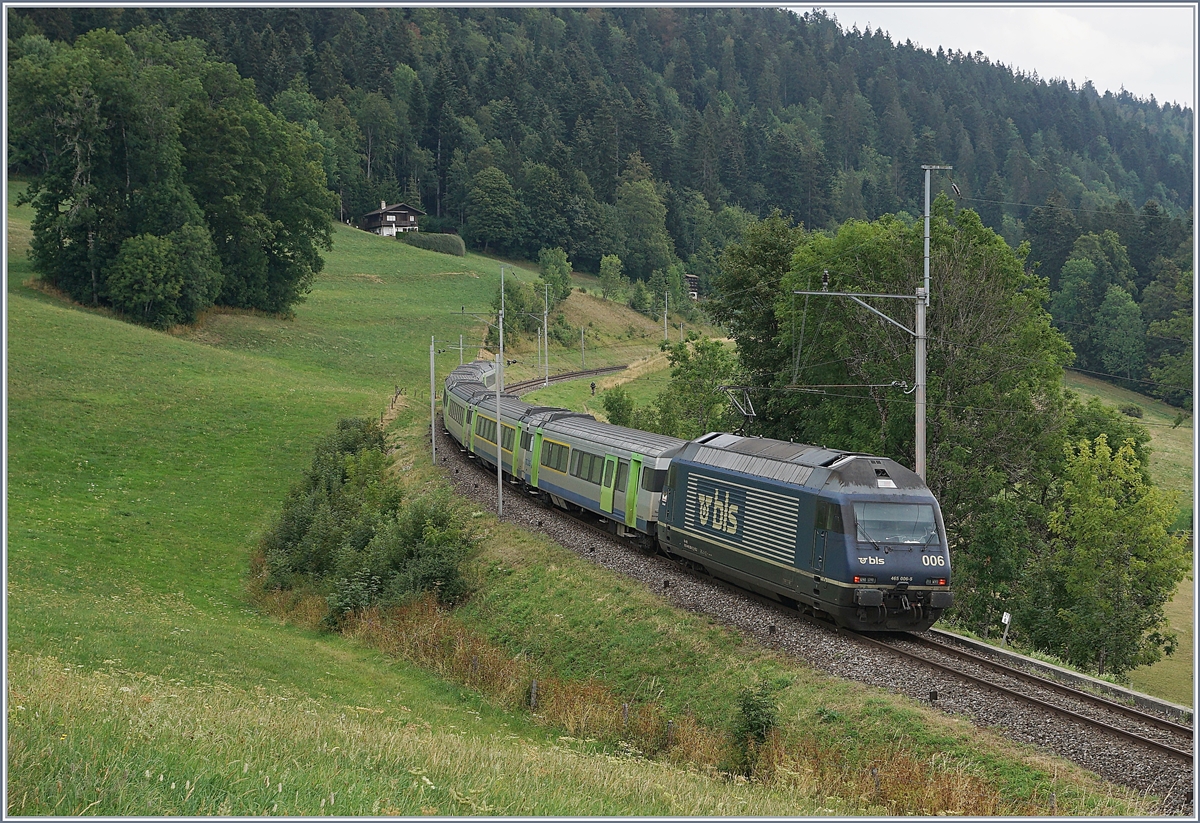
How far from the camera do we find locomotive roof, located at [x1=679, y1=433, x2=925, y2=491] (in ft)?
Answer: 71.5

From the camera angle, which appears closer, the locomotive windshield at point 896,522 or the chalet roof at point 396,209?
the locomotive windshield at point 896,522

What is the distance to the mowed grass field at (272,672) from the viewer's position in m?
11.9

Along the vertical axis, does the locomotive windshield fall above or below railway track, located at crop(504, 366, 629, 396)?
above

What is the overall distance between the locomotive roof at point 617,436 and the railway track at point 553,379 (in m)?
31.9

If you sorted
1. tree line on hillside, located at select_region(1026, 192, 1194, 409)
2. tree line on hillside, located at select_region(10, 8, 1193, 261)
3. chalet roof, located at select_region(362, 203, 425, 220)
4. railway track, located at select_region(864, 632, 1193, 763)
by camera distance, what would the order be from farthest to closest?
tree line on hillside, located at select_region(10, 8, 1193, 261) → chalet roof, located at select_region(362, 203, 425, 220) → tree line on hillside, located at select_region(1026, 192, 1194, 409) → railway track, located at select_region(864, 632, 1193, 763)

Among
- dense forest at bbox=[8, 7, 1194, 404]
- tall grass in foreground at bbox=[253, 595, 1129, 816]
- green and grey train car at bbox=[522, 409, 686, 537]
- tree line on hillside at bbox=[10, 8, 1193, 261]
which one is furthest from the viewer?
tree line on hillside at bbox=[10, 8, 1193, 261]

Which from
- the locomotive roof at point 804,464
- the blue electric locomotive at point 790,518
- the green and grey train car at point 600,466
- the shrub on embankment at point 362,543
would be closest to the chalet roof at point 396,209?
the shrub on embankment at point 362,543

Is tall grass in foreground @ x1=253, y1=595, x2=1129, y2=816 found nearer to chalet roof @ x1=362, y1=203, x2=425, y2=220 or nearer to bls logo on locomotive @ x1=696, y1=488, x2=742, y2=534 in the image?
bls logo on locomotive @ x1=696, y1=488, x2=742, y2=534

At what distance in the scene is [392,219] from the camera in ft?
462

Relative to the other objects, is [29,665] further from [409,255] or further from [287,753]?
[409,255]

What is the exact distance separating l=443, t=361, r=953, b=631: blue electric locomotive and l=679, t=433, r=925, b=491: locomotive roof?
3cm

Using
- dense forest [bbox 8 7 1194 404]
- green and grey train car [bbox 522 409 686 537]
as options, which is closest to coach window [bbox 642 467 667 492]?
green and grey train car [bbox 522 409 686 537]

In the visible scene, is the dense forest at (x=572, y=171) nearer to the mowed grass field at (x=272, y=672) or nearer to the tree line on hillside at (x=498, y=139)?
the tree line on hillside at (x=498, y=139)

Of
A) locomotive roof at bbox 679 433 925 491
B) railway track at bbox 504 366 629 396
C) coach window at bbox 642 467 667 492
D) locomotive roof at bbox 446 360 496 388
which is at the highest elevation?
locomotive roof at bbox 679 433 925 491
